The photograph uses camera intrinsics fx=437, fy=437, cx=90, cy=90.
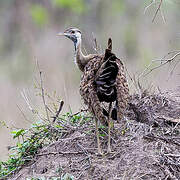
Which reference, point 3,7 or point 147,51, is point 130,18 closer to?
point 147,51

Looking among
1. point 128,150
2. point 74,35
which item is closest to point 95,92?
point 128,150

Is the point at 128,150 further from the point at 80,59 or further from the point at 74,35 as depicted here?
the point at 74,35

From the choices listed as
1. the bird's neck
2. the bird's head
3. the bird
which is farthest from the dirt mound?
the bird's head

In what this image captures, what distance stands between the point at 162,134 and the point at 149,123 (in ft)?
0.87

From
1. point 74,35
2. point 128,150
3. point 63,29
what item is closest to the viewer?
point 128,150

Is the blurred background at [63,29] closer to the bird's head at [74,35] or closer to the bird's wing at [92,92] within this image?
the bird's head at [74,35]

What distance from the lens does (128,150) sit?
4.72 meters

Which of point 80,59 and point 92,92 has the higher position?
point 80,59

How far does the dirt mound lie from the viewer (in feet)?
14.6

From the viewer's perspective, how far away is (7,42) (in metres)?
16.6

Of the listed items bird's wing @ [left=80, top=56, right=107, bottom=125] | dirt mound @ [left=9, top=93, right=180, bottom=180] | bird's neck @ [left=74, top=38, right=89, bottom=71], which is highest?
bird's neck @ [left=74, top=38, right=89, bottom=71]

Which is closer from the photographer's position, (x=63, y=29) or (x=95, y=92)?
(x=95, y=92)

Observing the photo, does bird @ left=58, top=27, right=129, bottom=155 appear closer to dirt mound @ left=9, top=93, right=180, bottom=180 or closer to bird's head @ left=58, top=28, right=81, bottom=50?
dirt mound @ left=9, top=93, right=180, bottom=180

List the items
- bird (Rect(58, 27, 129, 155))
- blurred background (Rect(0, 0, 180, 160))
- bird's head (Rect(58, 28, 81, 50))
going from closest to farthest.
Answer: bird (Rect(58, 27, 129, 155)) → bird's head (Rect(58, 28, 81, 50)) → blurred background (Rect(0, 0, 180, 160))
